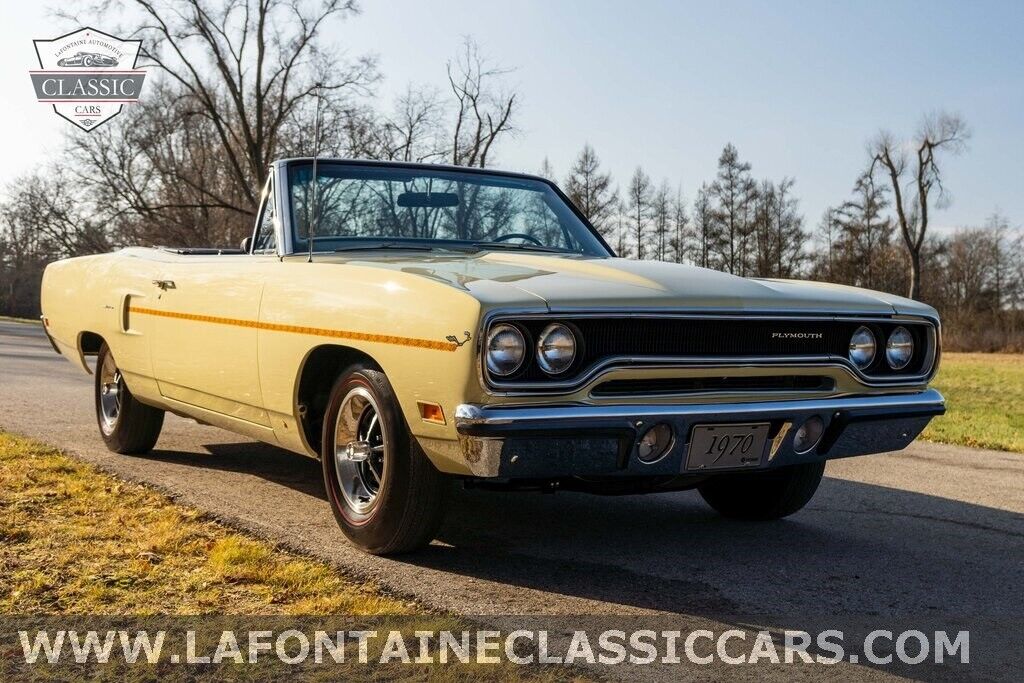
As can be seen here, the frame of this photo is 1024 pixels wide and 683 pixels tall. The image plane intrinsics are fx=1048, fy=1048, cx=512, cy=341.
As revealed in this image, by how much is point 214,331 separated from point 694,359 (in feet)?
7.75

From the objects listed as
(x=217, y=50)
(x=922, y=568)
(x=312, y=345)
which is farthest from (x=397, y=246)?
(x=217, y=50)

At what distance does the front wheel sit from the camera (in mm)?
3727

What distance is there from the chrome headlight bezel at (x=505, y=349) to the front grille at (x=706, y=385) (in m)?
0.29

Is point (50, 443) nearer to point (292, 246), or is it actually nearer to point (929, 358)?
point (292, 246)

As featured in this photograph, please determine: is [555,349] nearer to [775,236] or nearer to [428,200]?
[428,200]

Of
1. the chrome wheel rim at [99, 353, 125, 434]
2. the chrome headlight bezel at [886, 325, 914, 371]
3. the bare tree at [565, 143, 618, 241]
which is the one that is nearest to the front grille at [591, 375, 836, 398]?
the chrome headlight bezel at [886, 325, 914, 371]

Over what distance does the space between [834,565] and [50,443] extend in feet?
15.5

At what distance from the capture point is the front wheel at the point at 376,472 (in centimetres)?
373

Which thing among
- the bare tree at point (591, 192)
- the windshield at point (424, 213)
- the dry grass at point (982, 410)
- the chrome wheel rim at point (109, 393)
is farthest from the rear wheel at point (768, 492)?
the bare tree at point (591, 192)

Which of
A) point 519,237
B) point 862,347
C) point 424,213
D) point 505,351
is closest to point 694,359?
point 505,351

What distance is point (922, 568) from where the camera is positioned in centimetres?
408

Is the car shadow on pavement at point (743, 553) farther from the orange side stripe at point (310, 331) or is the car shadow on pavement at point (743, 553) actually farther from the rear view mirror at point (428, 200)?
the rear view mirror at point (428, 200)

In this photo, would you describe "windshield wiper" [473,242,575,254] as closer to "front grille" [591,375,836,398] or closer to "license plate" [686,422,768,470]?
"front grille" [591,375,836,398]

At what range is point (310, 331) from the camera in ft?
13.4
